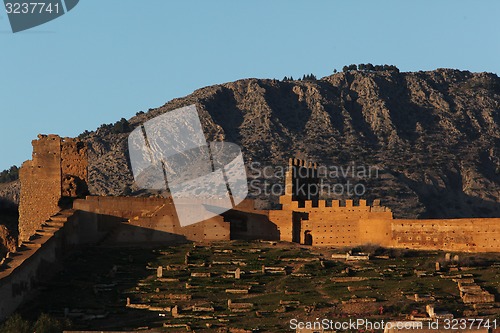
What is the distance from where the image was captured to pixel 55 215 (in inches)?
3452

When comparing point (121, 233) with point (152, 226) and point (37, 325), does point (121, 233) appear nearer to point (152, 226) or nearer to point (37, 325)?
point (152, 226)

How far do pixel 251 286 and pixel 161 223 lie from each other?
11.9 metres

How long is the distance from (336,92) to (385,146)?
1077cm

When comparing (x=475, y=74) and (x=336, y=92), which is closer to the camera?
(x=336, y=92)

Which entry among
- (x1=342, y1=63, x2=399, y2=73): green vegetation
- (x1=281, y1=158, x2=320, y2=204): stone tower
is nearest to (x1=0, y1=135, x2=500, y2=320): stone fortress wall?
(x1=281, y1=158, x2=320, y2=204): stone tower

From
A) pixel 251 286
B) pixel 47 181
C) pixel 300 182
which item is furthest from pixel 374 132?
pixel 251 286

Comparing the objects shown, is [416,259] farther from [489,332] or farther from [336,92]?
[336,92]

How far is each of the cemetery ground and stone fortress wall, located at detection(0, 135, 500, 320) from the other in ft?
4.23

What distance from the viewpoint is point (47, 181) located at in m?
92.0

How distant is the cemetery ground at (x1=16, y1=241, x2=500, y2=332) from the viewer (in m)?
71.3

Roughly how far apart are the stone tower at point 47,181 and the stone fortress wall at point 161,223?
0.06 metres

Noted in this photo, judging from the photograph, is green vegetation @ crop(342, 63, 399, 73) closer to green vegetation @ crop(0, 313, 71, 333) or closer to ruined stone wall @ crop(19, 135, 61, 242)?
ruined stone wall @ crop(19, 135, 61, 242)

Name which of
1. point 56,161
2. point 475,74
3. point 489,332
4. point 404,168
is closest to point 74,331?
point 489,332

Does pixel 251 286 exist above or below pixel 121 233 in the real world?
below
